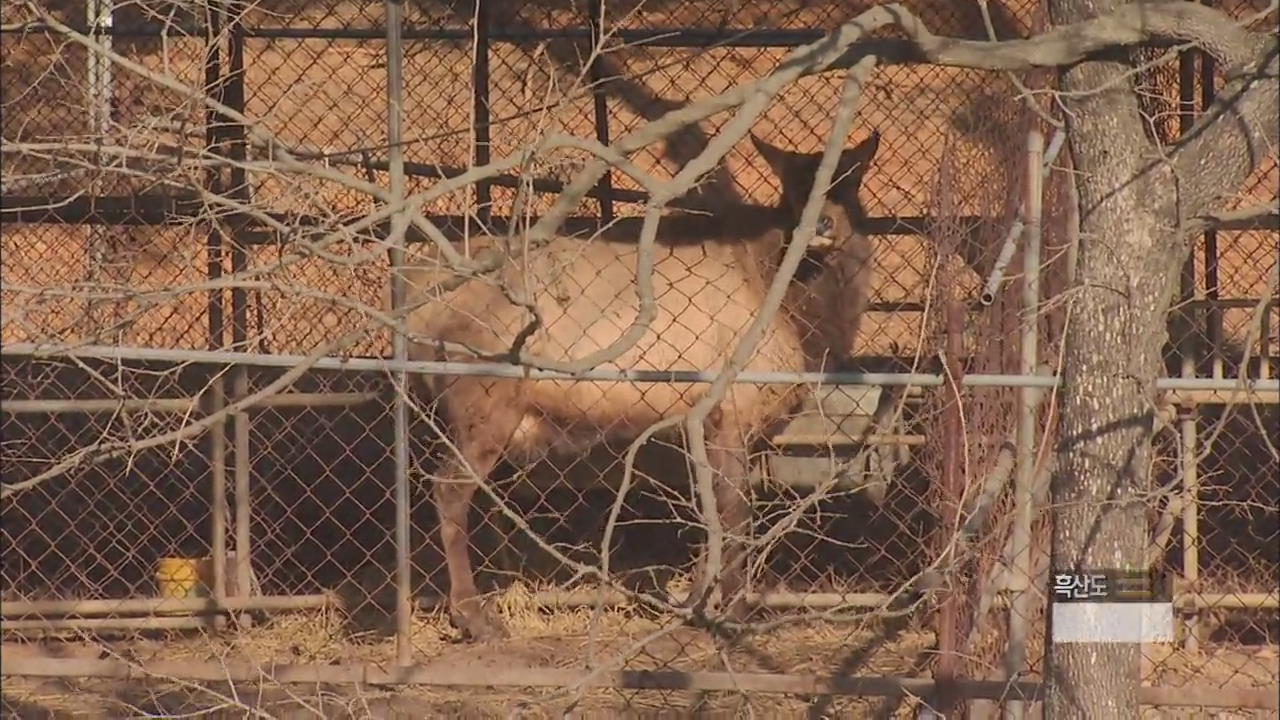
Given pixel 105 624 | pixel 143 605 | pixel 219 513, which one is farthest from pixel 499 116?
pixel 105 624

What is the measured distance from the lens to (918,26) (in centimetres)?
386

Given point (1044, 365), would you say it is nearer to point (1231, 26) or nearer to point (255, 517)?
point (1231, 26)

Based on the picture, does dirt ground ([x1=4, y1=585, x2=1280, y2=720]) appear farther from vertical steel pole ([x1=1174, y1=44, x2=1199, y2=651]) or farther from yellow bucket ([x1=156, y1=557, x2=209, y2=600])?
vertical steel pole ([x1=1174, y1=44, x2=1199, y2=651])

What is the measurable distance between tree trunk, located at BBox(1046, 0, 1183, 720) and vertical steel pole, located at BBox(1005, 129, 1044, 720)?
0.76 meters

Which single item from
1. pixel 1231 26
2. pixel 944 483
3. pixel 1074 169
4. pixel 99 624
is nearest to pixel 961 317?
pixel 944 483

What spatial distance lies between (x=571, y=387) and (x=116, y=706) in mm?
2515

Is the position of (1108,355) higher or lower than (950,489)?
higher

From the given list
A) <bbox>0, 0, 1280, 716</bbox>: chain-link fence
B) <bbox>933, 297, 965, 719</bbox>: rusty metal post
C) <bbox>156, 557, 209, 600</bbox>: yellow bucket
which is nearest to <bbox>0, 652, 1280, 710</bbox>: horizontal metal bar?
<bbox>0, 0, 1280, 716</bbox>: chain-link fence

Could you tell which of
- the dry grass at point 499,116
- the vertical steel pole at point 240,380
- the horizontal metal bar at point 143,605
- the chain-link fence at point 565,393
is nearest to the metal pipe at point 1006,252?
the chain-link fence at point 565,393

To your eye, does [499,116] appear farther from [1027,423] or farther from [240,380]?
[1027,423]

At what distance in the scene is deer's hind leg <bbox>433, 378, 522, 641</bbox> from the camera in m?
7.61

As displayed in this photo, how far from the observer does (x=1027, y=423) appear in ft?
16.3

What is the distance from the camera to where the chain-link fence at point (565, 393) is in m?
4.95

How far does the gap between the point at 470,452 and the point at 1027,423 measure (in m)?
3.35
